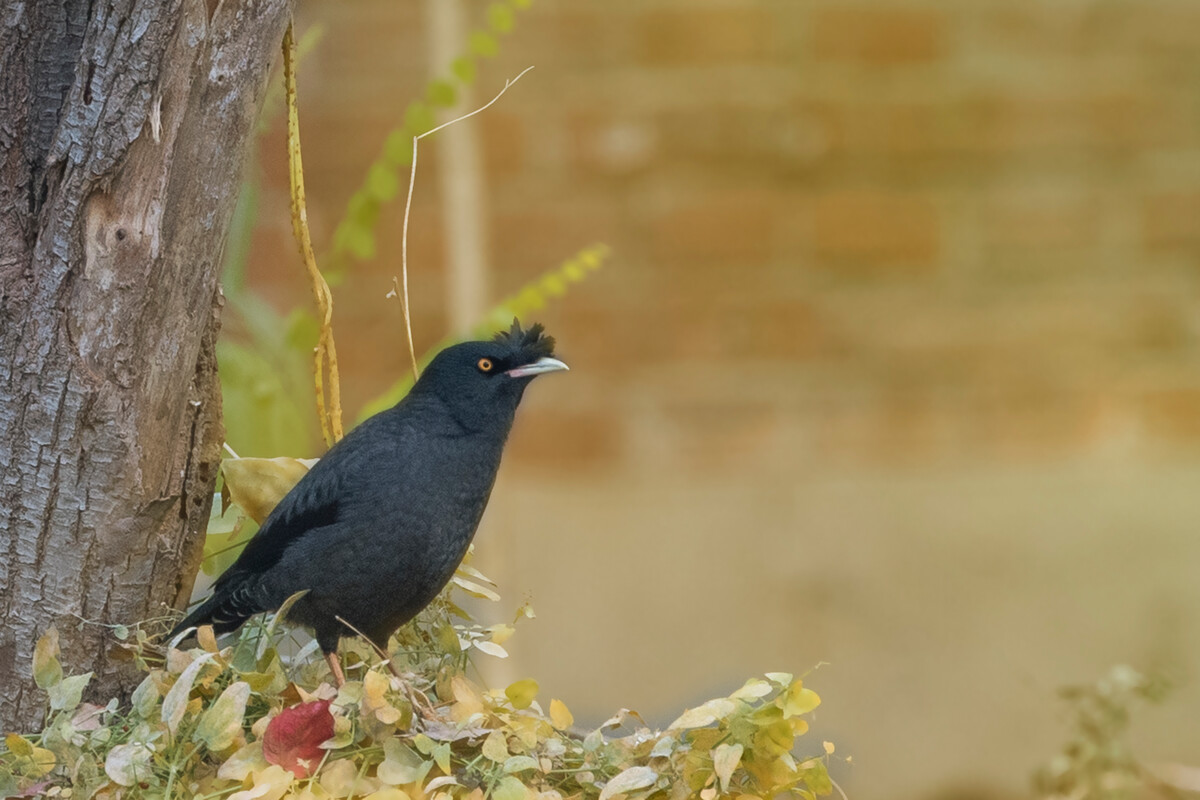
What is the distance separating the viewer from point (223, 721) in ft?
2.82

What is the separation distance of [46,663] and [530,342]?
47 cm

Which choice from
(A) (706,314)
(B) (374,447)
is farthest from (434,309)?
(B) (374,447)

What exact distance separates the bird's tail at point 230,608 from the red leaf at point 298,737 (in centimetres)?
21

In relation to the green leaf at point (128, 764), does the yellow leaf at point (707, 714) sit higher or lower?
higher

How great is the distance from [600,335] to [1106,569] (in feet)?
3.61

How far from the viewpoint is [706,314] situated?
7.28 feet

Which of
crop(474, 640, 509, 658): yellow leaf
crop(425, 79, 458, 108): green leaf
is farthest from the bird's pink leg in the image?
crop(425, 79, 458, 108): green leaf

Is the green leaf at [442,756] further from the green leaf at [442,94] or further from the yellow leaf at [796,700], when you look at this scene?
the green leaf at [442,94]

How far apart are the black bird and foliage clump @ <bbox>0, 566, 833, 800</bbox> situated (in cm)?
8

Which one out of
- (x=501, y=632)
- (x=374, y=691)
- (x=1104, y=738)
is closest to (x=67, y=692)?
(x=374, y=691)

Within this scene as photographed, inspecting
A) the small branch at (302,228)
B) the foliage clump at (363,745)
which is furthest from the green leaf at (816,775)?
the small branch at (302,228)

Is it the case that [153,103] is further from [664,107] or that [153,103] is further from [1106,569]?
[1106,569]

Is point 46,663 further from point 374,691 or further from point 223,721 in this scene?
point 374,691

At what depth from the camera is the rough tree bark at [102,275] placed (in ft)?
2.94
